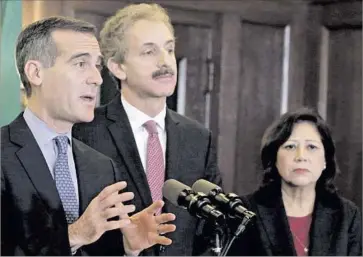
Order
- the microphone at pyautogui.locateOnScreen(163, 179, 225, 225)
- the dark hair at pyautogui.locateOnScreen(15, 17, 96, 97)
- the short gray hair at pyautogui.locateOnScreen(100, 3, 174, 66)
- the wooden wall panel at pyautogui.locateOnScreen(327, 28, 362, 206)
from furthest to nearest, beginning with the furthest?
1. the wooden wall panel at pyautogui.locateOnScreen(327, 28, 362, 206)
2. the short gray hair at pyautogui.locateOnScreen(100, 3, 174, 66)
3. the dark hair at pyautogui.locateOnScreen(15, 17, 96, 97)
4. the microphone at pyautogui.locateOnScreen(163, 179, 225, 225)

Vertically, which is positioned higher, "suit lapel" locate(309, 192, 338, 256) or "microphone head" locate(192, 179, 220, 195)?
"microphone head" locate(192, 179, 220, 195)

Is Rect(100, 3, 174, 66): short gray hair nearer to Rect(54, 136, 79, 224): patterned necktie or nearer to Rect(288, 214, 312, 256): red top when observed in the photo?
Rect(54, 136, 79, 224): patterned necktie

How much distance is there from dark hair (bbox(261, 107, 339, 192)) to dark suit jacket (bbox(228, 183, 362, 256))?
0.10ft

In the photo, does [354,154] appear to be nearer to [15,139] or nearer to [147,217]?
[147,217]

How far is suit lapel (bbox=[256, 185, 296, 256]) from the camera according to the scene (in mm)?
2025

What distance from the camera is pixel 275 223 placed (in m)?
2.03

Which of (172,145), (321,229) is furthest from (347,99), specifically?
(172,145)

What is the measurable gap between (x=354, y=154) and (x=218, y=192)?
76 centimetres

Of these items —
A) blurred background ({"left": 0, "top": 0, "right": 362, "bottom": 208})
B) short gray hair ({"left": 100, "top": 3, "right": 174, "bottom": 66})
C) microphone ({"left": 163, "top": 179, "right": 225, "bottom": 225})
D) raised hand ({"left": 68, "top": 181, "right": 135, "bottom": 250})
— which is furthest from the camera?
blurred background ({"left": 0, "top": 0, "right": 362, "bottom": 208})

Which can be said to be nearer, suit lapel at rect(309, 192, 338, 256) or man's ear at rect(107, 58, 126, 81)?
man's ear at rect(107, 58, 126, 81)

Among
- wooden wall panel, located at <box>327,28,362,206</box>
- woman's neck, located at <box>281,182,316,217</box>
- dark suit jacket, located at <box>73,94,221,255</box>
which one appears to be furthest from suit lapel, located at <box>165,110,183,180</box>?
wooden wall panel, located at <box>327,28,362,206</box>

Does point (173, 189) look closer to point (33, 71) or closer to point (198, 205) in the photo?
point (198, 205)

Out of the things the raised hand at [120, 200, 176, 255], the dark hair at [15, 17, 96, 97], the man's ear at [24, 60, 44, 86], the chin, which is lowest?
the raised hand at [120, 200, 176, 255]

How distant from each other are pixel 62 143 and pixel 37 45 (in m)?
0.21
